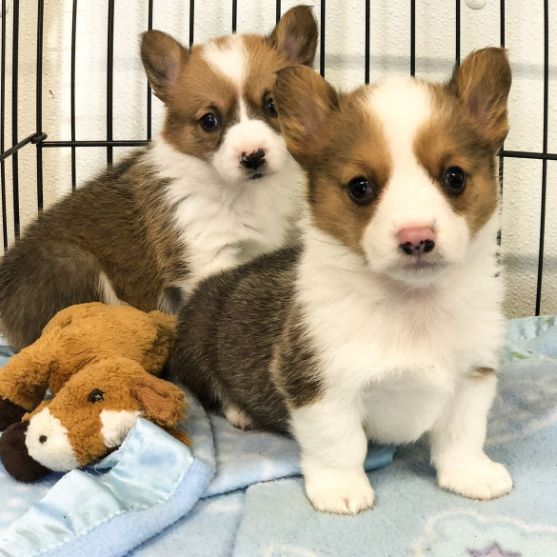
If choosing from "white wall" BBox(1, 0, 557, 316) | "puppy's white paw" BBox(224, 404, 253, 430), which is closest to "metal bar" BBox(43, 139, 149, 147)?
"white wall" BBox(1, 0, 557, 316)

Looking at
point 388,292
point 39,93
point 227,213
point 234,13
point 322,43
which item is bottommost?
point 388,292

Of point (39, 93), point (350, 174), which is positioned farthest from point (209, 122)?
point (350, 174)

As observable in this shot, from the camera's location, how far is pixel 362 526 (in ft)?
5.23

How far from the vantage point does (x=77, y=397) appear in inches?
70.7

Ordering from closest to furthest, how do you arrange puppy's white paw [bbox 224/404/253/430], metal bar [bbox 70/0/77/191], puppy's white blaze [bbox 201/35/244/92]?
puppy's white paw [bbox 224/404/253/430]
puppy's white blaze [bbox 201/35/244/92]
metal bar [bbox 70/0/77/191]

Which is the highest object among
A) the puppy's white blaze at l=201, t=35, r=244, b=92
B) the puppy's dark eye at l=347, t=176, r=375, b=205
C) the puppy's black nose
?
the puppy's white blaze at l=201, t=35, r=244, b=92

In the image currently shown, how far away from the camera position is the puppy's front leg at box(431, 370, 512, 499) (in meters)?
1.73

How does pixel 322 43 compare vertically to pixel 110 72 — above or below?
above

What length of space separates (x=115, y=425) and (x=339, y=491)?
0.58 metres

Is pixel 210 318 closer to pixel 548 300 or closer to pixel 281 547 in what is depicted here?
pixel 281 547

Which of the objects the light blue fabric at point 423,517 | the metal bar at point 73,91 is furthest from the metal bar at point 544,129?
the metal bar at point 73,91

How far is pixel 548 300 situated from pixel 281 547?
2348mm

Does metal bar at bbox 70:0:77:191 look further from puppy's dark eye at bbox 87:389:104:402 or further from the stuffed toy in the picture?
puppy's dark eye at bbox 87:389:104:402

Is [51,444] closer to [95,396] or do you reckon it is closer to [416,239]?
[95,396]
